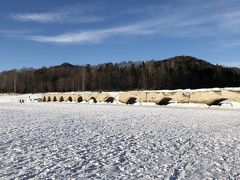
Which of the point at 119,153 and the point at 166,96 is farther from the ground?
the point at 166,96

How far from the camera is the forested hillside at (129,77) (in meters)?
110

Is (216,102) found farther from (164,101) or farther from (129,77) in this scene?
(129,77)

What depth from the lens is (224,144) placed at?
1286 cm

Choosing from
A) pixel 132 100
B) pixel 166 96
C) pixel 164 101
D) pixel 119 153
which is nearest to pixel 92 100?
pixel 132 100

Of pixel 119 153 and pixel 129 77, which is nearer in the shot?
pixel 119 153

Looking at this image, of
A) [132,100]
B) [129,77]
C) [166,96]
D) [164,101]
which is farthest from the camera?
[129,77]

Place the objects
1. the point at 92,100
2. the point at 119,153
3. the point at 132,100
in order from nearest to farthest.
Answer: the point at 119,153
the point at 132,100
the point at 92,100

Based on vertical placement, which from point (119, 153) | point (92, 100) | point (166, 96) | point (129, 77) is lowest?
point (119, 153)

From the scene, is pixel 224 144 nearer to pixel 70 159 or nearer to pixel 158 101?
pixel 70 159

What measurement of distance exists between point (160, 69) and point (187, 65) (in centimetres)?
1518

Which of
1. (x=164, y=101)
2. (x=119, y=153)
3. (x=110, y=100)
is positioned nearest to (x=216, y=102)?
(x=164, y=101)

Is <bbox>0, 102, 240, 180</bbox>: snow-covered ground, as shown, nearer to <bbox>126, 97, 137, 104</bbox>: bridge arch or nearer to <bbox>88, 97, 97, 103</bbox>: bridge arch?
<bbox>126, 97, 137, 104</bbox>: bridge arch

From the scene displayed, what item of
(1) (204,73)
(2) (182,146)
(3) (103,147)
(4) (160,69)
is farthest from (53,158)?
(1) (204,73)

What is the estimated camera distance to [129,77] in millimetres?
113125
